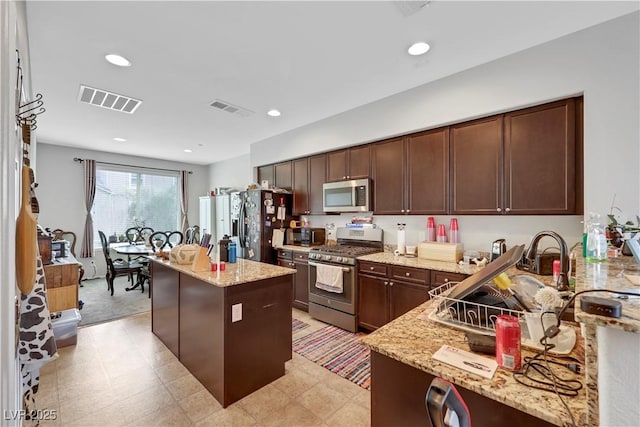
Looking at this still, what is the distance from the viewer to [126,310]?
3998 millimetres

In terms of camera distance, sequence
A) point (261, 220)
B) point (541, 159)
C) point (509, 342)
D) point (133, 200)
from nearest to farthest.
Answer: point (509, 342) < point (541, 159) < point (261, 220) < point (133, 200)

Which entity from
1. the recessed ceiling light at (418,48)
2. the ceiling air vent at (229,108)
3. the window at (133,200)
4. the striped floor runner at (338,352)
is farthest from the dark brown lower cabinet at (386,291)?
the window at (133,200)

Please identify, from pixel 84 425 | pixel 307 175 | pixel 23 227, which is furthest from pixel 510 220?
pixel 84 425

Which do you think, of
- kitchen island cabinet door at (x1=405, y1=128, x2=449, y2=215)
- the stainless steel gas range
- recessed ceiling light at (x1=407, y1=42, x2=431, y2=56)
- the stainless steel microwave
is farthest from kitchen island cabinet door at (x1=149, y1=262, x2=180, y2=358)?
recessed ceiling light at (x1=407, y1=42, x2=431, y2=56)

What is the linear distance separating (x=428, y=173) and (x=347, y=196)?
1.10 m

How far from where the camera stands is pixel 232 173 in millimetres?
6859

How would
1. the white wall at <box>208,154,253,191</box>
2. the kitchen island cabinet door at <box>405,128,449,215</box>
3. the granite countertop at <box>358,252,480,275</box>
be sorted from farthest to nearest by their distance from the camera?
the white wall at <box>208,154,253,191</box>
the kitchen island cabinet door at <box>405,128,449,215</box>
the granite countertop at <box>358,252,480,275</box>

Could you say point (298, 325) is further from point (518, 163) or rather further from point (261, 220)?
point (518, 163)

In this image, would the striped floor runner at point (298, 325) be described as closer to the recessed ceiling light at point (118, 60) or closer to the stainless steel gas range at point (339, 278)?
the stainless steel gas range at point (339, 278)

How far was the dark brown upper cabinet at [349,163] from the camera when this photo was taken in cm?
366

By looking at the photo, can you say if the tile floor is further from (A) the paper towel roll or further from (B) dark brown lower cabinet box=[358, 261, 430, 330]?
(A) the paper towel roll

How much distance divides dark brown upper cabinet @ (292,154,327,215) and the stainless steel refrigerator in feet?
0.71

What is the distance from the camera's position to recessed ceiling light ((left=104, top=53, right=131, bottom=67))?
2.42 m

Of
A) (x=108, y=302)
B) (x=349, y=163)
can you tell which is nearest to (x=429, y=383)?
(x=349, y=163)
